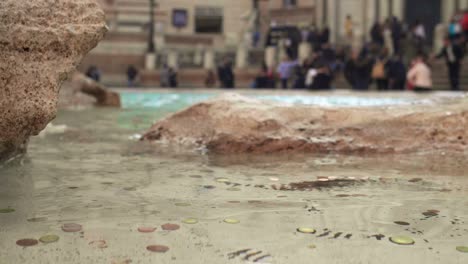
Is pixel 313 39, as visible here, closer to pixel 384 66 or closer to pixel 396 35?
pixel 396 35

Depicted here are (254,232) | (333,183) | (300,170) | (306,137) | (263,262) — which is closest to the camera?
(263,262)

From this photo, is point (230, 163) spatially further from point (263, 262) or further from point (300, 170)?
point (263, 262)

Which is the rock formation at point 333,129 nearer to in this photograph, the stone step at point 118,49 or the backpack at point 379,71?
the backpack at point 379,71

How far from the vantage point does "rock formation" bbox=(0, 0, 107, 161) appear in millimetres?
3543

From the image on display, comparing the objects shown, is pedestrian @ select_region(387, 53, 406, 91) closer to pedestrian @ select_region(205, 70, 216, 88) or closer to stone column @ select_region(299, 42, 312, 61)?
stone column @ select_region(299, 42, 312, 61)

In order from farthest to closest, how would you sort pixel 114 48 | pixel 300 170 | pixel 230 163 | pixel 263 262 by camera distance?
pixel 114 48
pixel 230 163
pixel 300 170
pixel 263 262

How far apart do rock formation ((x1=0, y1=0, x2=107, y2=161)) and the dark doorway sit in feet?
98.5

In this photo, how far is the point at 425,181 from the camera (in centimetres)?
416

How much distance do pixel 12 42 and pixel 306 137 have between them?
9.57 feet

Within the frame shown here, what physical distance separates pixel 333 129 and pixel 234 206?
2610 mm

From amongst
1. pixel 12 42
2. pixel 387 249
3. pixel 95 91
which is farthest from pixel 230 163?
pixel 95 91

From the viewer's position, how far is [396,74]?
17703 millimetres

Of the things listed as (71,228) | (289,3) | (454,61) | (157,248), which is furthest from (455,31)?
(157,248)

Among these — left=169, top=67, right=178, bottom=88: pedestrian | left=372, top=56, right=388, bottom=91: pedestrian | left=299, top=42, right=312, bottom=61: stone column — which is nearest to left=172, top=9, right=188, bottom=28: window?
left=299, top=42, right=312, bottom=61: stone column
